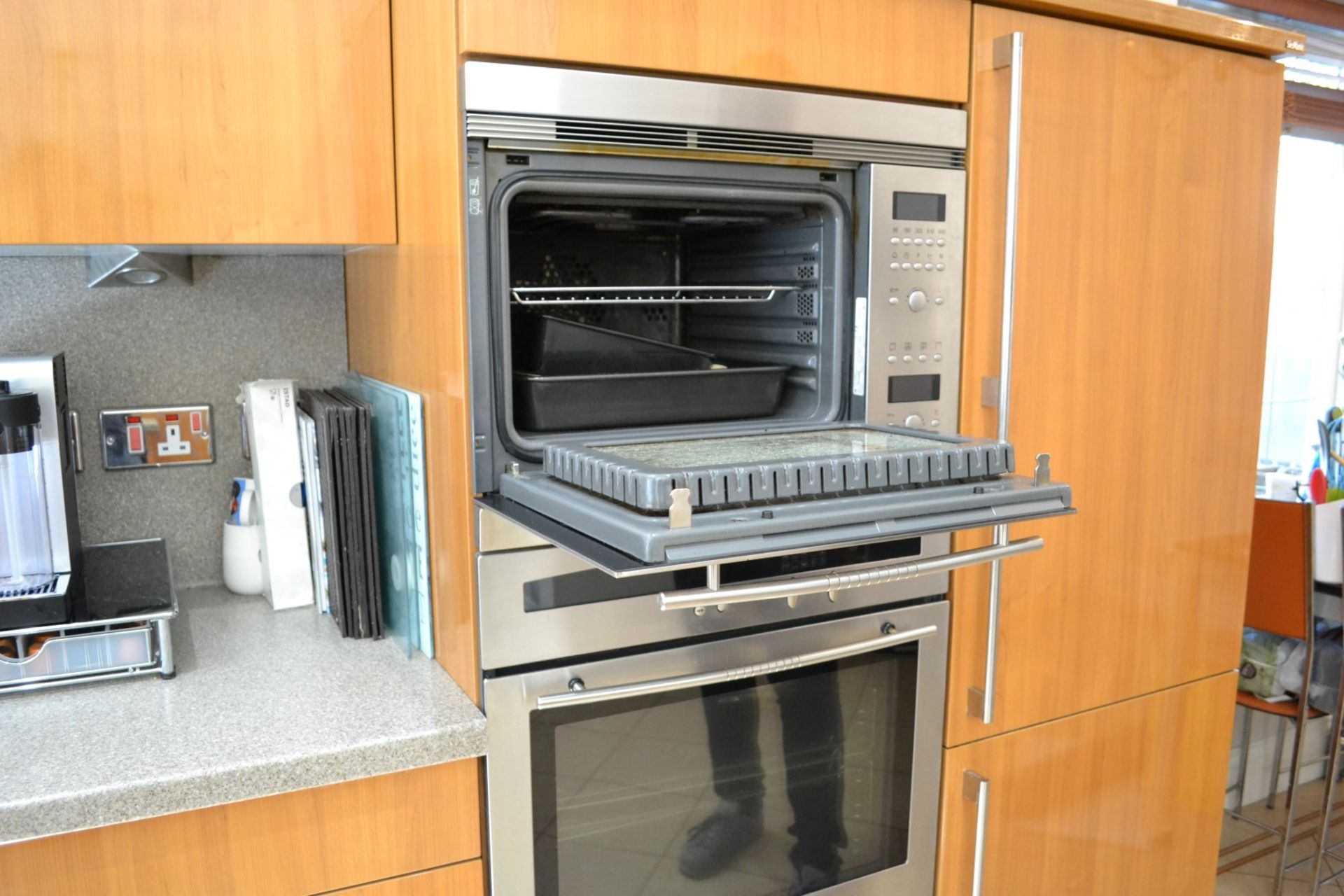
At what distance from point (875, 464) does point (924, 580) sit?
49cm

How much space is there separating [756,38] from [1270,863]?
98.8 inches

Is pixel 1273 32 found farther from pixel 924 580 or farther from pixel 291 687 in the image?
pixel 291 687

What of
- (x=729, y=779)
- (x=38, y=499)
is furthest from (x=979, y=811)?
(x=38, y=499)

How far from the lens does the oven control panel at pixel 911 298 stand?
1331mm

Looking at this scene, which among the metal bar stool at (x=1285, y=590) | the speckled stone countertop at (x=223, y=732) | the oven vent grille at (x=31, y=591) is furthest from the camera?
the metal bar stool at (x=1285, y=590)

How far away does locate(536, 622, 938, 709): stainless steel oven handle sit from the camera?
45.4 inches

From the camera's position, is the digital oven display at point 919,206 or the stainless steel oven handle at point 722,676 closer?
the stainless steel oven handle at point 722,676

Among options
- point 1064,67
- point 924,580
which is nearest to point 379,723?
point 924,580

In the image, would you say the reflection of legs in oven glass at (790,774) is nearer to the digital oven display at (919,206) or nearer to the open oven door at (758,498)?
the open oven door at (758,498)

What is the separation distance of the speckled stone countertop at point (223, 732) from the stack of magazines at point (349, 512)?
0.18 ft

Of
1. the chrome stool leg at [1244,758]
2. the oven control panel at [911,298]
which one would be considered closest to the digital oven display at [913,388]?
the oven control panel at [911,298]

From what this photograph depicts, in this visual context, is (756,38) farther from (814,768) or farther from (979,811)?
(979,811)

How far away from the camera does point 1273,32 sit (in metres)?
1.59

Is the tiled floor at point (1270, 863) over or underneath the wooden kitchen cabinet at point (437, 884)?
underneath
